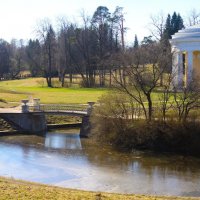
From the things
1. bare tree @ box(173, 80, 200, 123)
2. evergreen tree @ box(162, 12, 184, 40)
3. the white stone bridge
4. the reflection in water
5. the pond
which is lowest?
the pond

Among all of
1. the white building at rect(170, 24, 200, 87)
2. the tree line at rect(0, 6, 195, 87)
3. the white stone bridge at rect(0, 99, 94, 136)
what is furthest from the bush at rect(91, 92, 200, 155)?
the tree line at rect(0, 6, 195, 87)

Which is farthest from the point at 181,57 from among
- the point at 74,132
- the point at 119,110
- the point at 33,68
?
the point at 33,68

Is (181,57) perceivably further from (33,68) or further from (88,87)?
(33,68)

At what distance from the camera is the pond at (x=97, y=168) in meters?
23.1

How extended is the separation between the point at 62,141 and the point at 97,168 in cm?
1000

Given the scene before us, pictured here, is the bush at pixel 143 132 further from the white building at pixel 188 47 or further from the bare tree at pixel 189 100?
the white building at pixel 188 47

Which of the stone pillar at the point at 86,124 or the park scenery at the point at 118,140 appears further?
the stone pillar at the point at 86,124

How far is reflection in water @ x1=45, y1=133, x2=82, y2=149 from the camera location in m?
34.9

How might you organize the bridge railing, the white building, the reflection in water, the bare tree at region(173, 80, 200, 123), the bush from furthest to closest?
the white building
the bridge railing
the reflection in water
the bare tree at region(173, 80, 200, 123)
the bush

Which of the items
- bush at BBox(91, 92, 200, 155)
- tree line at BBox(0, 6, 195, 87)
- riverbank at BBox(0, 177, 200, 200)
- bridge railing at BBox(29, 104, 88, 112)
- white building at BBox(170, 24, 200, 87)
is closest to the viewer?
riverbank at BBox(0, 177, 200, 200)

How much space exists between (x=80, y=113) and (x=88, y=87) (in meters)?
34.9

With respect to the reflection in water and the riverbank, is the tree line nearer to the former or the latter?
the reflection in water

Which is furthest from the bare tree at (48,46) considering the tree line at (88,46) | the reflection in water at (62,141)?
the reflection in water at (62,141)

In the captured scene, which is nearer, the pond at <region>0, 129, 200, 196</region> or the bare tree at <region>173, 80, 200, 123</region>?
the pond at <region>0, 129, 200, 196</region>
